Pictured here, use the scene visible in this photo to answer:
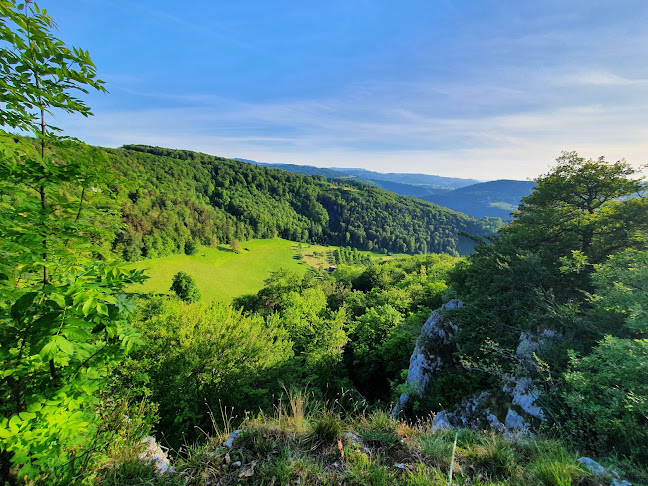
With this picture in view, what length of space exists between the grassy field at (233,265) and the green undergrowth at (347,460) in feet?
187

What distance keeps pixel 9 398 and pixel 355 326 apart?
23330 millimetres

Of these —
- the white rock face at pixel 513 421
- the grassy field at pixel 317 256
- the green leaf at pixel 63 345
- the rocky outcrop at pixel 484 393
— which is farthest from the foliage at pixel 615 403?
the grassy field at pixel 317 256

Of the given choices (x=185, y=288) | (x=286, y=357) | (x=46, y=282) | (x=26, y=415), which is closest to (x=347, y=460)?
(x=26, y=415)

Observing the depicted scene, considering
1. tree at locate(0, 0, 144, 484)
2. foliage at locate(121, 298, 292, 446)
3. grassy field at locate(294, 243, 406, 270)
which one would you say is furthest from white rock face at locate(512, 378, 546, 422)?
grassy field at locate(294, 243, 406, 270)

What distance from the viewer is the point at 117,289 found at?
2.50m

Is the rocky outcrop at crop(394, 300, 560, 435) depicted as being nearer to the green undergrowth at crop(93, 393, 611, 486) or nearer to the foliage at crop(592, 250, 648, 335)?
the green undergrowth at crop(93, 393, 611, 486)

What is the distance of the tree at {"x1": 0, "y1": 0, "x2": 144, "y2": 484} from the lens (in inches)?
86.7

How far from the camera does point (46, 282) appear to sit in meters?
2.62

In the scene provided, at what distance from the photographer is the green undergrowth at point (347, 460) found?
304cm

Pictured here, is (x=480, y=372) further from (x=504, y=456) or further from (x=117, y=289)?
(x=117, y=289)

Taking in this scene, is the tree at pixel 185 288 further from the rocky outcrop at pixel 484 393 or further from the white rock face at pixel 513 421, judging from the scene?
the white rock face at pixel 513 421

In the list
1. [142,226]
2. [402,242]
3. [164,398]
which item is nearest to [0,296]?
[164,398]

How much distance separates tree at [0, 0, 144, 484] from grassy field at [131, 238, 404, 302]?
5733cm

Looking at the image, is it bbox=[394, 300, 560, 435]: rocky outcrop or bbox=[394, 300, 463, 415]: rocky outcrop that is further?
bbox=[394, 300, 463, 415]: rocky outcrop
